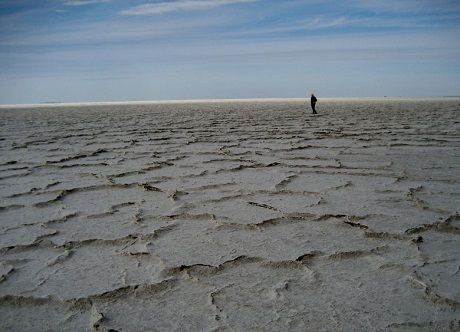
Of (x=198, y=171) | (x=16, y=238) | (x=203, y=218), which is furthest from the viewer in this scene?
(x=198, y=171)

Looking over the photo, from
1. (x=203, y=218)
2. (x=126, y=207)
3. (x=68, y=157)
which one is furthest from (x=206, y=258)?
(x=68, y=157)

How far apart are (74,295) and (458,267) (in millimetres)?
1395

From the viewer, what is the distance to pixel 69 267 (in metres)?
1.58

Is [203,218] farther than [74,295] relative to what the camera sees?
Yes

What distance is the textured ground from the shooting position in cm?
126

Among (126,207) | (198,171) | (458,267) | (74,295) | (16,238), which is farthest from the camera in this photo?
(198,171)

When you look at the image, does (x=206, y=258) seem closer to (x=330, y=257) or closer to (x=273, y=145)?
(x=330, y=257)

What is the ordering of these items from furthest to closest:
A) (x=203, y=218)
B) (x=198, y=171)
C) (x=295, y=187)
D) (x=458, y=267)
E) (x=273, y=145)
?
(x=273, y=145)
(x=198, y=171)
(x=295, y=187)
(x=203, y=218)
(x=458, y=267)

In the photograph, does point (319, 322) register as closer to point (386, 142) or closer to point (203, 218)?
point (203, 218)

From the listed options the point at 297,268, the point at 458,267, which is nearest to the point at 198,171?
the point at 297,268

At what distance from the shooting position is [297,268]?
1548mm

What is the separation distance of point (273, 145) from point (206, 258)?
322 cm

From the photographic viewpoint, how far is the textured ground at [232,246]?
1260mm

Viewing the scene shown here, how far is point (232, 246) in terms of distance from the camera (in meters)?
1.75
